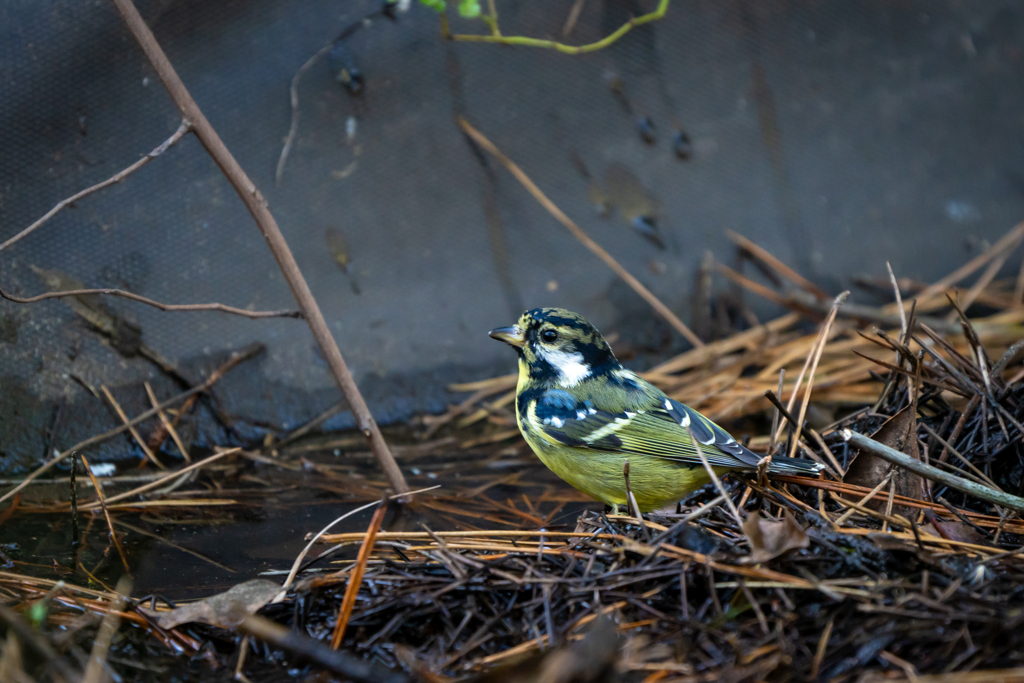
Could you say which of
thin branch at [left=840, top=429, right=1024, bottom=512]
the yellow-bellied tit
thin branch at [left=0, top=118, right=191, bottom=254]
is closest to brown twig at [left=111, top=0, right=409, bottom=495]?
thin branch at [left=0, top=118, right=191, bottom=254]

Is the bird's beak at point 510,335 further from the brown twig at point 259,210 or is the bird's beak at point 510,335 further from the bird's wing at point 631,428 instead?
the brown twig at point 259,210

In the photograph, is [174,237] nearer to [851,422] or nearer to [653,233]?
[653,233]

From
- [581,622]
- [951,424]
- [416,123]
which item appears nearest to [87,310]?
[416,123]

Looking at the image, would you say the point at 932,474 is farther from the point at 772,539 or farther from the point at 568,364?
the point at 568,364

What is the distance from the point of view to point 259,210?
9.75ft

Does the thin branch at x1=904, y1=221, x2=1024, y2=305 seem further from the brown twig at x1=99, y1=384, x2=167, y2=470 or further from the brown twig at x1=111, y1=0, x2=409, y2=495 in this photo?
the brown twig at x1=99, y1=384, x2=167, y2=470

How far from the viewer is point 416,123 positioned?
14.6 feet

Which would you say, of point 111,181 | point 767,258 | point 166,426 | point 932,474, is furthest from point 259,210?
point 767,258

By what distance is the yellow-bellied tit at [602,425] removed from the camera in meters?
3.06

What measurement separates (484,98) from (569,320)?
1.77m

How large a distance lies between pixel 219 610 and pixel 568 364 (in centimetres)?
183

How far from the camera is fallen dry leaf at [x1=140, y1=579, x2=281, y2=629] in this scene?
7.05 feet

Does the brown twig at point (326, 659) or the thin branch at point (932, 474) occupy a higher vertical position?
the brown twig at point (326, 659)

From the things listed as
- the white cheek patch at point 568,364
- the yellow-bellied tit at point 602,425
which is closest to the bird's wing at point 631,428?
the yellow-bellied tit at point 602,425
